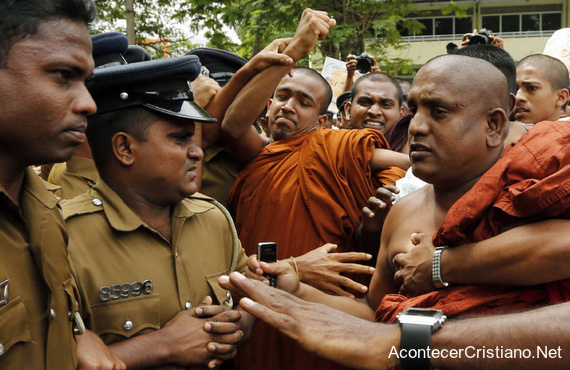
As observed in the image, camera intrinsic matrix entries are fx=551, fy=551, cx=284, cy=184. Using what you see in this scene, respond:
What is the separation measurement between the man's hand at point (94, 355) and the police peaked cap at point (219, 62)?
8.18 ft

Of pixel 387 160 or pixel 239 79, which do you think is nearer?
pixel 239 79

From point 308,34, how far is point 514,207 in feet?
6.08

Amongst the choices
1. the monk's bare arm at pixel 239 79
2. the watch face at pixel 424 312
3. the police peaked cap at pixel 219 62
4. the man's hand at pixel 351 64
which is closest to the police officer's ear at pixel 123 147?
the monk's bare arm at pixel 239 79

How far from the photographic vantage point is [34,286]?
154cm

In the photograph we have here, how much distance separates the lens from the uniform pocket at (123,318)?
6.66 feet

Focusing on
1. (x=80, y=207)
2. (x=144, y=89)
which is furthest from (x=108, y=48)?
(x=80, y=207)

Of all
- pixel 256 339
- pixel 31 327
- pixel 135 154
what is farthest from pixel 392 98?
pixel 31 327

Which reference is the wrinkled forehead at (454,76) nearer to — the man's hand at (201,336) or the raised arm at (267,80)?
the raised arm at (267,80)

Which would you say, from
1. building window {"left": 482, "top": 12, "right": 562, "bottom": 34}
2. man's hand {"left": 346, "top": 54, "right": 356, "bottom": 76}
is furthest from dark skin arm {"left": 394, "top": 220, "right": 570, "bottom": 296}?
building window {"left": 482, "top": 12, "right": 562, "bottom": 34}

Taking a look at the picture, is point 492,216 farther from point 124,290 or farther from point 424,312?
point 124,290

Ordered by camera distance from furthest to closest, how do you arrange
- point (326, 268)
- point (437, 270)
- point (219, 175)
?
point (219, 175) → point (326, 268) → point (437, 270)

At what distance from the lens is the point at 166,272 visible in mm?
2221

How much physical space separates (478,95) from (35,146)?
1.69m

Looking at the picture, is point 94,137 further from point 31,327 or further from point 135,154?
point 31,327
